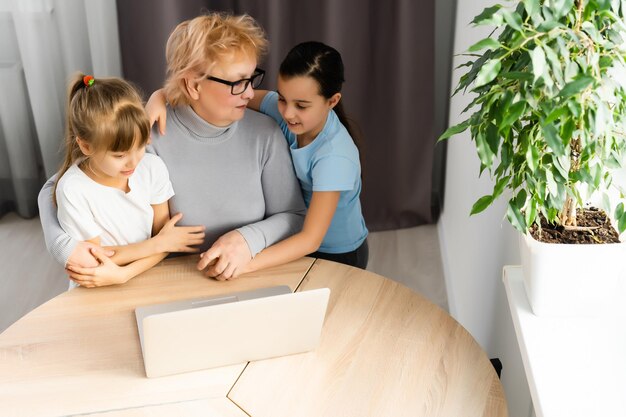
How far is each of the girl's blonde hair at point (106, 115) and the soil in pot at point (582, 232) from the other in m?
0.89

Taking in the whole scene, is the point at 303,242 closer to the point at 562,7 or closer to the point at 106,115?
the point at 106,115

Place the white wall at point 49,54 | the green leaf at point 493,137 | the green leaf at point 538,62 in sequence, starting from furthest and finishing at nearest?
1. the white wall at point 49,54
2. the green leaf at point 493,137
3. the green leaf at point 538,62

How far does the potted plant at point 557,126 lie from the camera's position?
1.08 metres

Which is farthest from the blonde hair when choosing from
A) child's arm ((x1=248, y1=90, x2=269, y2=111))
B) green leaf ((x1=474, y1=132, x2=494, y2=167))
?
green leaf ((x1=474, y1=132, x2=494, y2=167))

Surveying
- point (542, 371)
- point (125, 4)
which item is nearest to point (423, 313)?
point (542, 371)

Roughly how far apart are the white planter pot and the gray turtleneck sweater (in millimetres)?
671

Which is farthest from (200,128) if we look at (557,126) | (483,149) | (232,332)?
(557,126)

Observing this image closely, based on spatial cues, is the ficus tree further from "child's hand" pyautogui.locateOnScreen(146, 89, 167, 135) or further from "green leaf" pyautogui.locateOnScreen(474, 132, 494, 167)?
"child's hand" pyautogui.locateOnScreen(146, 89, 167, 135)

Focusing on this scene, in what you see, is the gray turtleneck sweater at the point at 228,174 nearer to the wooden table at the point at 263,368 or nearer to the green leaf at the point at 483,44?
the wooden table at the point at 263,368

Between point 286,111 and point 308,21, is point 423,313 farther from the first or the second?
point 308,21

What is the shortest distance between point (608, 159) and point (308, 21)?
1.94m

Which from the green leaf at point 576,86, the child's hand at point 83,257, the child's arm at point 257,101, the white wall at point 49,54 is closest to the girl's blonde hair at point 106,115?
the child's hand at point 83,257

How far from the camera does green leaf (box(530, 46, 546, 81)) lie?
102 cm

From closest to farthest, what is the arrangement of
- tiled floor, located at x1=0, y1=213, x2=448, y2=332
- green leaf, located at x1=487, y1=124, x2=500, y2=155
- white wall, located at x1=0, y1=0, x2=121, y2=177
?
green leaf, located at x1=487, y1=124, x2=500, y2=155
tiled floor, located at x1=0, y1=213, x2=448, y2=332
white wall, located at x1=0, y1=0, x2=121, y2=177
